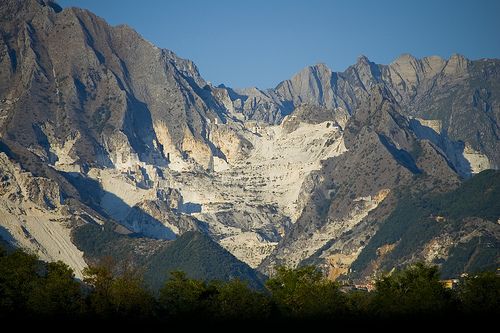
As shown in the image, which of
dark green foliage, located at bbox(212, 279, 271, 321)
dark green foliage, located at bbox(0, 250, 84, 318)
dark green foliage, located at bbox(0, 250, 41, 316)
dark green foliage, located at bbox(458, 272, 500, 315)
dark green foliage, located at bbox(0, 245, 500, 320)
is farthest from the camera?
dark green foliage, located at bbox(212, 279, 271, 321)

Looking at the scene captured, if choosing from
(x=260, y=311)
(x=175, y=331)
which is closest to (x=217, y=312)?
(x=260, y=311)

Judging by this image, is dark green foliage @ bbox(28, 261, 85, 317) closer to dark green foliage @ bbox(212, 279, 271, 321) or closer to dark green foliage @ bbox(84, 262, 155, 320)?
dark green foliage @ bbox(84, 262, 155, 320)

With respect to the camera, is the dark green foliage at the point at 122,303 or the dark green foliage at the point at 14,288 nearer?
the dark green foliage at the point at 14,288

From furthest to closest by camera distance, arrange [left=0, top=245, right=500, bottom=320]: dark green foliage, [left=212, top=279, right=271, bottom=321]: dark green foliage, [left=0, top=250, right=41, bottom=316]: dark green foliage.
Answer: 1. [left=212, top=279, right=271, bottom=321]: dark green foliage
2. [left=0, top=250, right=41, bottom=316]: dark green foliage
3. [left=0, top=245, right=500, bottom=320]: dark green foliage

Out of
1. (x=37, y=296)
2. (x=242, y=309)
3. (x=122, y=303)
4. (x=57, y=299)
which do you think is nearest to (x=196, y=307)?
(x=242, y=309)

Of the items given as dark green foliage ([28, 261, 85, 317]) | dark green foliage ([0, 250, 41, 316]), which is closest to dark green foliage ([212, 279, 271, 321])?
dark green foliage ([28, 261, 85, 317])

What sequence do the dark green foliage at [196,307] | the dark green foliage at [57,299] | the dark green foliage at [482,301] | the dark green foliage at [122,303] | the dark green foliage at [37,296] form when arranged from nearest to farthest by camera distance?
the dark green foliage at [37,296] → the dark green foliage at [57,299] → the dark green foliage at [196,307] → the dark green foliage at [122,303] → the dark green foliage at [482,301]

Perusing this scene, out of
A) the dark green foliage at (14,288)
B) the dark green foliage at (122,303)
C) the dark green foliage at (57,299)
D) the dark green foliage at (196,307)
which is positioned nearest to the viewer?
the dark green foliage at (57,299)

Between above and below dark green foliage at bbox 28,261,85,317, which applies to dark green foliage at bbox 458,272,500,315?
above

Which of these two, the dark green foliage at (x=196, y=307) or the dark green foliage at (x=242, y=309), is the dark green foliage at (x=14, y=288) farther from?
the dark green foliage at (x=242, y=309)

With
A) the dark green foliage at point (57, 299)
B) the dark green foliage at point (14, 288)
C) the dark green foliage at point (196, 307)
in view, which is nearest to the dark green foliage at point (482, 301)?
the dark green foliage at point (196, 307)

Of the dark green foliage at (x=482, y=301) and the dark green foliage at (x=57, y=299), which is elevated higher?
the dark green foliage at (x=482, y=301)

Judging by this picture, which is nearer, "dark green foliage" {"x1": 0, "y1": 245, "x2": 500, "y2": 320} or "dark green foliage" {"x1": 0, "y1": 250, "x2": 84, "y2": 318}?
"dark green foliage" {"x1": 0, "y1": 250, "x2": 84, "y2": 318}

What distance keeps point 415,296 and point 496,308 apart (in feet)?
42.1
